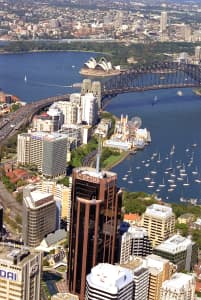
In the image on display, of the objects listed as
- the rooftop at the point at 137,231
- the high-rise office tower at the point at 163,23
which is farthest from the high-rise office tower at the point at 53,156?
the high-rise office tower at the point at 163,23

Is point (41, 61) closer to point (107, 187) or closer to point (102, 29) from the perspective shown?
point (102, 29)

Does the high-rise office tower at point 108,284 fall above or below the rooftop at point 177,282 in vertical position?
above

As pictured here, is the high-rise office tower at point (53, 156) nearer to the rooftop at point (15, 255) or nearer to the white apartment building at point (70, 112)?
the white apartment building at point (70, 112)

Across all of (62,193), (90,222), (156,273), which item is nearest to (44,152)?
(62,193)

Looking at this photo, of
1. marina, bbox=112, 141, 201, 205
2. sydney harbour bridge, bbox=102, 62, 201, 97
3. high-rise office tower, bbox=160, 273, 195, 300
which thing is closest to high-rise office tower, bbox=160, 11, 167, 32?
sydney harbour bridge, bbox=102, 62, 201, 97

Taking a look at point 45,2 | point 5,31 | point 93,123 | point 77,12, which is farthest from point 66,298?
point 45,2
